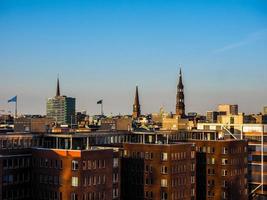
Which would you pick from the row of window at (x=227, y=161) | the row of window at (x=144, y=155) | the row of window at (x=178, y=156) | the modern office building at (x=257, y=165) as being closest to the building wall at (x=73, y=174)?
the row of window at (x=144, y=155)

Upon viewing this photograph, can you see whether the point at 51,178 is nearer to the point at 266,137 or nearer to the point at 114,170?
the point at 114,170

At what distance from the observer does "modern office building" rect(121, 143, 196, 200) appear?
111375 mm

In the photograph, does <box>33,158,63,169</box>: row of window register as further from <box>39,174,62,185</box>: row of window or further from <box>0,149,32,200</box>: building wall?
<box>0,149,32,200</box>: building wall

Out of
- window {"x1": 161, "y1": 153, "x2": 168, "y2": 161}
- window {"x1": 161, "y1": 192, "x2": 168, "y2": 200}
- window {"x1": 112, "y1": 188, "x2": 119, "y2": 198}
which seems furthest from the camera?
window {"x1": 161, "y1": 153, "x2": 168, "y2": 161}

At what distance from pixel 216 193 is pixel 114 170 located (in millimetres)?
37852

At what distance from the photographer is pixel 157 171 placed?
112 m

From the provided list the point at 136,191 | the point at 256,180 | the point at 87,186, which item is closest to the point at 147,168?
the point at 136,191

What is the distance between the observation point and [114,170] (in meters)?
102

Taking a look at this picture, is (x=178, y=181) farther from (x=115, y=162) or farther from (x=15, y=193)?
(x=15, y=193)

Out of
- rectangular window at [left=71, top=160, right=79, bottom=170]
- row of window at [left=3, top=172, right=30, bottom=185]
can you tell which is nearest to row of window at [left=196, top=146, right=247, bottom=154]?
rectangular window at [left=71, top=160, right=79, bottom=170]

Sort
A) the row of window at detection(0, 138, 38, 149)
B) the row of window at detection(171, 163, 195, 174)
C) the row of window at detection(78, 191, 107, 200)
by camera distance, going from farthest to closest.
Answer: the row of window at detection(171, 163, 195, 174), the row of window at detection(0, 138, 38, 149), the row of window at detection(78, 191, 107, 200)

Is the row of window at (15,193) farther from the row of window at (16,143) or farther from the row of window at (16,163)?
the row of window at (16,143)

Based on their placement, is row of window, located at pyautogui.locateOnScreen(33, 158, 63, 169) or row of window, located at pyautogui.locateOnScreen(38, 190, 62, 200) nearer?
row of window, located at pyautogui.locateOnScreen(38, 190, 62, 200)

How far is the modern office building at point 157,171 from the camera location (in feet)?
365
